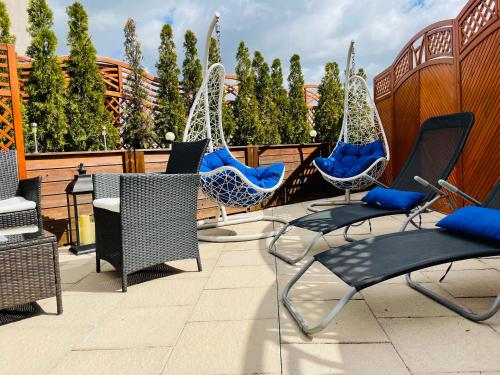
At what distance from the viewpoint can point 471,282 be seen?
219 cm

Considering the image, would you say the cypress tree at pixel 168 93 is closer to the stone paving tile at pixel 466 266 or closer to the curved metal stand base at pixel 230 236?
the curved metal stand base at pixel 230 236

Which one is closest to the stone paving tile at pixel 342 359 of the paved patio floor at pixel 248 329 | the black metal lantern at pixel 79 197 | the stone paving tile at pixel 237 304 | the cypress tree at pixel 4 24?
the paved patio floor at pixel 248 329

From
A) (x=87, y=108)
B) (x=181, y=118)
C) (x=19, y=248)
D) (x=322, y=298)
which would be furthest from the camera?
(x=181, y=118)

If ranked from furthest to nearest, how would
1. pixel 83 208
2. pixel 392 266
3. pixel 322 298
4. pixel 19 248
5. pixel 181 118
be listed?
pixel 181 118
pixel 83 208
pixel 322 298
pixel 19 248
pixel 392 266

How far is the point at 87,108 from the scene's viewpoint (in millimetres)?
5340

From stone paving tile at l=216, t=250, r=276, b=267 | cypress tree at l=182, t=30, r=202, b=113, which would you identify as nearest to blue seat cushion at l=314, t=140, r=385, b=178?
stone paving tile at l=216, t=250, r=276, b=267

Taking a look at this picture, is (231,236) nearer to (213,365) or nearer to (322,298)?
(322,298)

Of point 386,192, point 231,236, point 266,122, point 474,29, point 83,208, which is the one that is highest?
point 474,29

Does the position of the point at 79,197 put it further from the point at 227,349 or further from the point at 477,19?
the point at 477,19

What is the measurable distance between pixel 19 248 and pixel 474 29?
168 inches

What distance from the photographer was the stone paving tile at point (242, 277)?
91.3 inches

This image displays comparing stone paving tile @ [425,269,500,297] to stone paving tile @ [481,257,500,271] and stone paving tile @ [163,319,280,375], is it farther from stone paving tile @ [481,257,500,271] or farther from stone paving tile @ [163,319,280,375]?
stone paving tile @ [163,319,280,375]

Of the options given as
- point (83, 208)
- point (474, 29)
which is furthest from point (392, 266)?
point (474, 29)

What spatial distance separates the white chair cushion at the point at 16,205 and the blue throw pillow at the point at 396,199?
106 inches
